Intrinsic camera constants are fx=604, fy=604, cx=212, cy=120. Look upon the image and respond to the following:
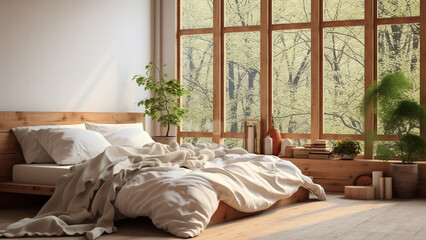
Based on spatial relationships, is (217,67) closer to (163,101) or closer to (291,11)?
(163,101)

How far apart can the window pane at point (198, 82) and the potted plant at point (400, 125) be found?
2372 mm

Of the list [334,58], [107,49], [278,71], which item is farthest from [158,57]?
[334,58]

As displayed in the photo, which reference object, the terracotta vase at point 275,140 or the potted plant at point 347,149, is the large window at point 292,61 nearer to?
the terracotta vase at point 275,140

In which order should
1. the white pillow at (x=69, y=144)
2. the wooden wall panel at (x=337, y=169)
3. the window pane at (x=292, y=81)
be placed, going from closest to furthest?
the white pillow at (x=69, y=144), the wooden wall panel at (x=337, y=169), the window pane at (x=292, y=81)

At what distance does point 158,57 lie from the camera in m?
9.01

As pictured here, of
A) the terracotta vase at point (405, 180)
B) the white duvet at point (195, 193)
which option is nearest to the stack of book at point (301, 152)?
the terracotta vase at point (405, 180)

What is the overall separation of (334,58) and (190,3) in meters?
2.35

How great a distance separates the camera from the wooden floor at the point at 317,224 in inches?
179

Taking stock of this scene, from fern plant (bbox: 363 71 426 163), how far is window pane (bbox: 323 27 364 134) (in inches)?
12.9

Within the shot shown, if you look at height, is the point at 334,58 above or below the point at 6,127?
above

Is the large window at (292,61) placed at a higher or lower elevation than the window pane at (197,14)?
lower

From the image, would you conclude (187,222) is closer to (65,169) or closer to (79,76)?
(65,169)

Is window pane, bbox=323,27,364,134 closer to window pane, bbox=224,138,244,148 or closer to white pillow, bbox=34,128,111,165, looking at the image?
window pane, bbox=224,138,244,148

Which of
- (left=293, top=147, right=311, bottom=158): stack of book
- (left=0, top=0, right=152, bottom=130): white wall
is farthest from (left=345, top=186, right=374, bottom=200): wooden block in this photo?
(left=0, top=0, right=152, bottom=130): white wall
